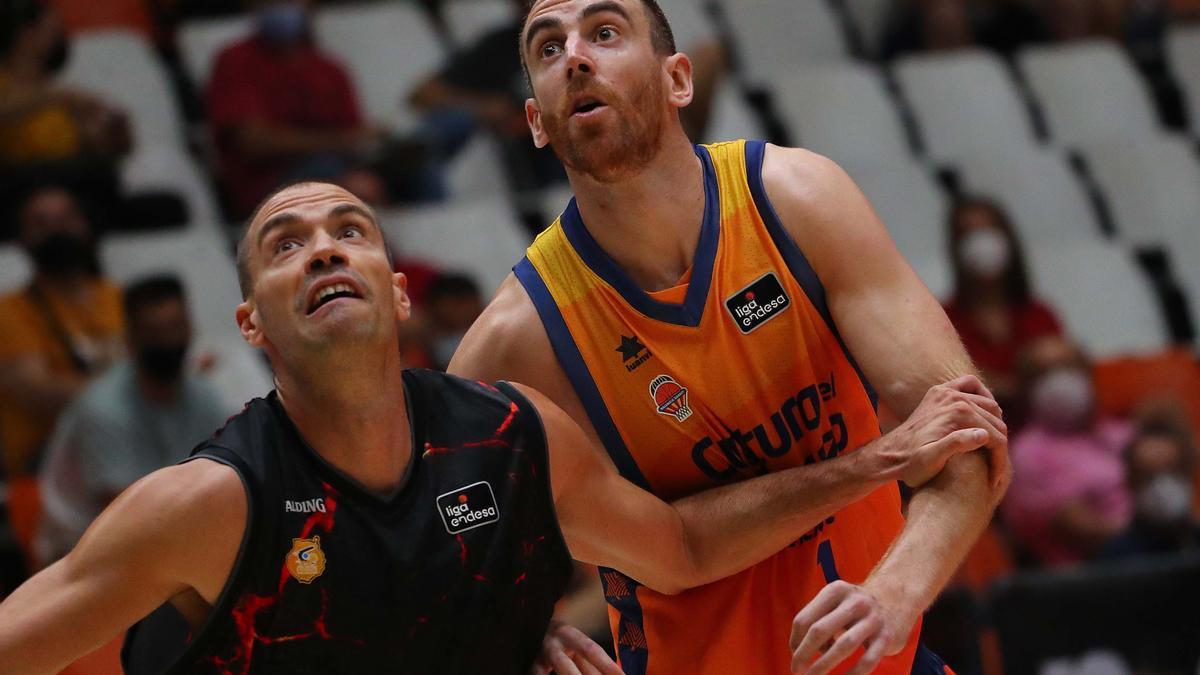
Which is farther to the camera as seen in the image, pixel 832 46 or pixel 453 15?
pixel 832 46

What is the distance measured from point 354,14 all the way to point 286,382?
6.03 metres

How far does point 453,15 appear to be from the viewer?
31.5ft

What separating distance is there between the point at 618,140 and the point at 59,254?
3739 millimetres

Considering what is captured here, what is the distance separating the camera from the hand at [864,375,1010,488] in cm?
376

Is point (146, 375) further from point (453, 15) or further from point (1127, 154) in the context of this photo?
point (1127, 154)

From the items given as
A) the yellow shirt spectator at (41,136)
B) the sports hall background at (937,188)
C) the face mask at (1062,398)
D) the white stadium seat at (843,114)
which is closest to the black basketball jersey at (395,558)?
the sports hall background at (937,188)

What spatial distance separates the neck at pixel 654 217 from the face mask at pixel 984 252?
12.4 feet

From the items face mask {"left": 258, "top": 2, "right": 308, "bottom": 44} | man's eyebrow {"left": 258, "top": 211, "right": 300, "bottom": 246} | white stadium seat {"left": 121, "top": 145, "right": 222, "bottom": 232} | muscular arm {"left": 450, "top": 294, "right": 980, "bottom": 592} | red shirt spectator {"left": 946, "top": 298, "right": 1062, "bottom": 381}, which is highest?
face mask {"left": 258, "top": 2, "right": 308, "bottom": 44}

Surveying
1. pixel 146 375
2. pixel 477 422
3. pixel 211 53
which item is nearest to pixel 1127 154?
pixel 211 53

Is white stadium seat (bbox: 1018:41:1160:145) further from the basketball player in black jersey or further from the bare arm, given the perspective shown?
the basketball player in black jersey

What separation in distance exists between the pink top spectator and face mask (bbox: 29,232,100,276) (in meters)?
4.02

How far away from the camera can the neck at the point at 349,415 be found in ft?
11.7

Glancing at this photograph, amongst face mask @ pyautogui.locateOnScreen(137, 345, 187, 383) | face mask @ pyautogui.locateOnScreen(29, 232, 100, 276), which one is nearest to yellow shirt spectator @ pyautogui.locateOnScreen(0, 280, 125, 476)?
face mask @ pyautogui.locateOnScreen(29, 232, 100, 276)

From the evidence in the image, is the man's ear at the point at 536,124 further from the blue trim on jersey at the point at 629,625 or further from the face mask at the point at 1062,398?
the face mask at the point at 1062,398
